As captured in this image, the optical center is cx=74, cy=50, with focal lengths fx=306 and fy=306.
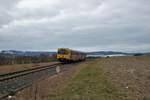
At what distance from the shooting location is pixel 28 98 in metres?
13.2

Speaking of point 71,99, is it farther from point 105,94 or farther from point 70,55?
point 70,55

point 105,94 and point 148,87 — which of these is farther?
point 148,87

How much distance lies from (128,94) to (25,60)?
1850 inches

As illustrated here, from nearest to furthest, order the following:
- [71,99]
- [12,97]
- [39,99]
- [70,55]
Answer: [71,99]
[39,99]
[12,97]
[70,55]

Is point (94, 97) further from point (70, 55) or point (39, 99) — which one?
point (70, 55)

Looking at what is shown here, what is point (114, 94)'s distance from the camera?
13266 mm

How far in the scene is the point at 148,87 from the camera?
15.9 metres

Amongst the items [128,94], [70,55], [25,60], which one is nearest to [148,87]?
[128,94]

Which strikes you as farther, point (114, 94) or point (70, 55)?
point (70, 55)

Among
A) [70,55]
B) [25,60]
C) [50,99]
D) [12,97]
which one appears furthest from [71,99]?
[25,60]

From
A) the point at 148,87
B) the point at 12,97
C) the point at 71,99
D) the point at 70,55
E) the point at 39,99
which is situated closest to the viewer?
the point at 71,99

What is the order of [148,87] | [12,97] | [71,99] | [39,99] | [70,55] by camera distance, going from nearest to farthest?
1. [71,99]
2. [39,99]
3. [12,97]
4. [148,87]
5. [70,55]

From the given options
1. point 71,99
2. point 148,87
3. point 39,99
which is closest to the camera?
point 71,99

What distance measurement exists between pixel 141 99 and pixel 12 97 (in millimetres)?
5682
